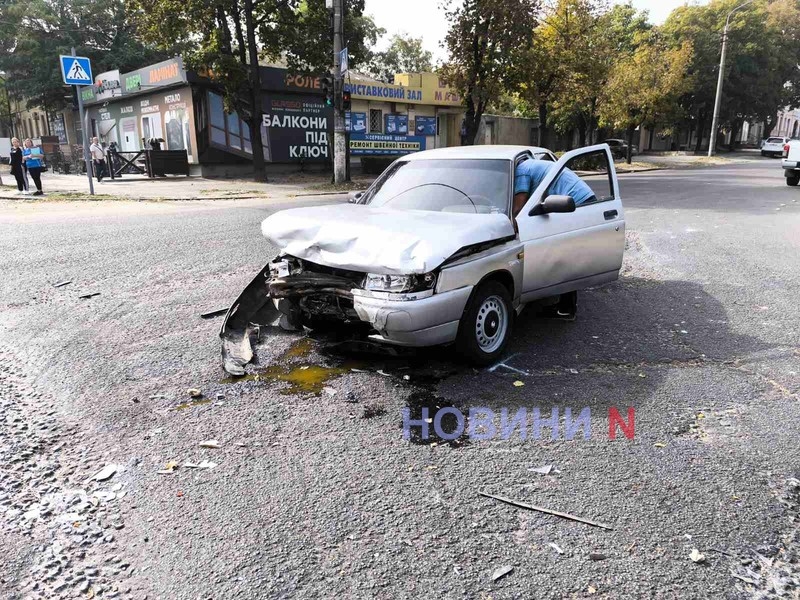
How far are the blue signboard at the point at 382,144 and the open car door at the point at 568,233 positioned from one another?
2598 centimetres

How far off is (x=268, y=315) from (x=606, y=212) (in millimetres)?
3338

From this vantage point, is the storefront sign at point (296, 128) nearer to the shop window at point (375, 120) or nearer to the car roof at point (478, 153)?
the shop window at point (375, 120)

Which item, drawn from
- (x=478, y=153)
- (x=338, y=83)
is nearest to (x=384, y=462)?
(x=478, y=153)

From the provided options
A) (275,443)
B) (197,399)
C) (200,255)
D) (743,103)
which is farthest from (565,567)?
(743,103)

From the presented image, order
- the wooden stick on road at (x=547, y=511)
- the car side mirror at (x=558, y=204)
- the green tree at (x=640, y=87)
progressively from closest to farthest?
1. the wooden stick on road at (x=547, y=511)
2. the car side mirror at (x=558, y=204)
3. the green tree at (x=640, y=87)

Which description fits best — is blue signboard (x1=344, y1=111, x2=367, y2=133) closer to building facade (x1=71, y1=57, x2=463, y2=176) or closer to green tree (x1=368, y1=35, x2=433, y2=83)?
building facade (x1=71, y1=57, x2=463, y2=176)

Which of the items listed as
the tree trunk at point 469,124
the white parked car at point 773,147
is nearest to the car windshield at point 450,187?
the tree trunk at point 469,124

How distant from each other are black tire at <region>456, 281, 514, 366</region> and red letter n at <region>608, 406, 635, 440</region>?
3.32 ft

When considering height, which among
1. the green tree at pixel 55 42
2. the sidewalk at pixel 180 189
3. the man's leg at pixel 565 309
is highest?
the green tree at pixel 55 42

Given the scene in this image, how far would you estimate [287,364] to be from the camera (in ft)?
15.2

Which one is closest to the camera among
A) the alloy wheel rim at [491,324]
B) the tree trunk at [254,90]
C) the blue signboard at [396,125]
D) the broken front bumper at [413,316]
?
the broken front bumper at [413,316]

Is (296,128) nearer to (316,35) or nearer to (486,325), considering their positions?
(316,35)

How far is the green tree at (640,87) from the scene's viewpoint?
3369 centimetres

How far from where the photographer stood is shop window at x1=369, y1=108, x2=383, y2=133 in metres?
32.2
